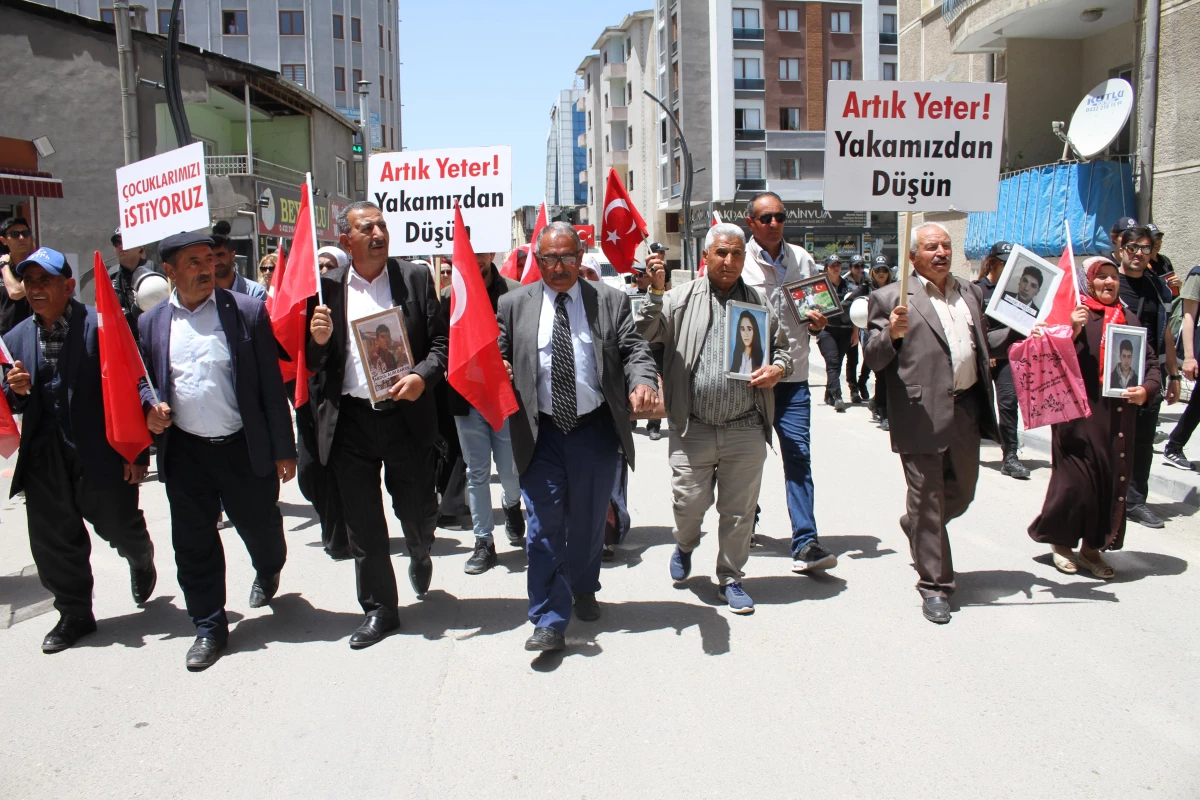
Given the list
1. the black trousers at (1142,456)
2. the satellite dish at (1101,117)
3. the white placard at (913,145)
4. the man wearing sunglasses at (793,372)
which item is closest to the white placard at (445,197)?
the man wearing sunglasses at (793,372)

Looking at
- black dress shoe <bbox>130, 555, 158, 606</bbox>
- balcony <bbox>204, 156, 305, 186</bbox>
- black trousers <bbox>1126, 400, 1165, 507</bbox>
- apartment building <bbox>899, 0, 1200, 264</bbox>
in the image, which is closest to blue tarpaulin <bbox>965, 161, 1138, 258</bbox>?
apartment building <bbox>899, 0, 1200, 264</bbox>

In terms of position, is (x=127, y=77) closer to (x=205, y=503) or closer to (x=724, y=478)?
(x=205, y=503)

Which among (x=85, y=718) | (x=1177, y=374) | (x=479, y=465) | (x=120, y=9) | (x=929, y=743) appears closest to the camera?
(x=929, y=743)

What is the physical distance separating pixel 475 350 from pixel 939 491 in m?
2.47

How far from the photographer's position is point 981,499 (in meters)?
7.43

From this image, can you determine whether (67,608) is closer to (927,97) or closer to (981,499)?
(927,97)

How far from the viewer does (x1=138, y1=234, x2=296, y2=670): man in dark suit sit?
443 cm

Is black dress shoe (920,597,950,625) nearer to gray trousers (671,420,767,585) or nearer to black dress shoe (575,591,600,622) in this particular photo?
gray trousers (671,420,767,585)

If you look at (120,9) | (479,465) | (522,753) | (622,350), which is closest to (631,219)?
(479,465)

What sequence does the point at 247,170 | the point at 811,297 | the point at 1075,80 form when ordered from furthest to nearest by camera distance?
the point at 247,170, the point at 1075,80, the point at 811,297

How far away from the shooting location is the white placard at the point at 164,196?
5098mm

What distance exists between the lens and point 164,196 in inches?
206

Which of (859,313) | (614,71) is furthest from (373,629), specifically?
(614,71)

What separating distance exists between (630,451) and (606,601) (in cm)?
→ 101
